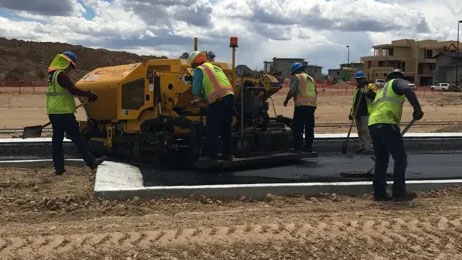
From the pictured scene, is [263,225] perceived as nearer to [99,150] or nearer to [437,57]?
[99,150]

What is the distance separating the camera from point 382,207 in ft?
21.6

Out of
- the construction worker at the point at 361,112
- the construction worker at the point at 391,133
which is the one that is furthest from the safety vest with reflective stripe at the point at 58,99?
the construction worker at the point at 361,112

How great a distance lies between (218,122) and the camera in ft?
27.0

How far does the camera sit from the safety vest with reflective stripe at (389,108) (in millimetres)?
7129

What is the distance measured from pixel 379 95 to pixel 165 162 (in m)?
3.59

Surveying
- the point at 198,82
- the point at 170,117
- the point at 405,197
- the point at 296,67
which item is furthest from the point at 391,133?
the point at 170,117

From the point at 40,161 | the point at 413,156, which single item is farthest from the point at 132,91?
the point at 413,156

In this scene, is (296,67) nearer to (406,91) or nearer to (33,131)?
(406,91)

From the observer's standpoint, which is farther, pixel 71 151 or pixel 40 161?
pixel 71 151

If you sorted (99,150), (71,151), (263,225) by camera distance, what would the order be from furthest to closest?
(71,151) < (99,150) < (263,225)

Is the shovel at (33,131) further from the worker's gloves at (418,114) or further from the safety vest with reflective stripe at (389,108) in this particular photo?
the worker's gloves at (418,114)

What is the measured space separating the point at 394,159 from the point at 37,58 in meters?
78.5

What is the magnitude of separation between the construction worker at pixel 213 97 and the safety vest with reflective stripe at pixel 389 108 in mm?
2097

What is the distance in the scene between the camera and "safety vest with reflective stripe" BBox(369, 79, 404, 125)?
7.13 m
